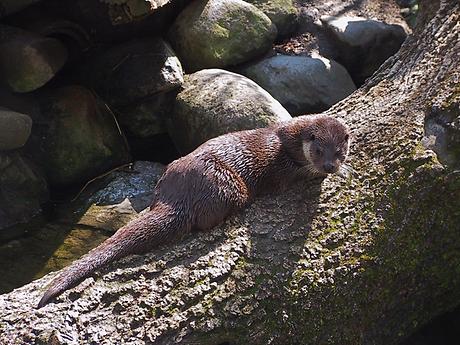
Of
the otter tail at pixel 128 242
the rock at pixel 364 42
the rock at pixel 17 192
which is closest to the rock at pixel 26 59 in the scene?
the rock at pixel 17 192

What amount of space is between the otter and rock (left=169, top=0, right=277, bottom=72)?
192 cm

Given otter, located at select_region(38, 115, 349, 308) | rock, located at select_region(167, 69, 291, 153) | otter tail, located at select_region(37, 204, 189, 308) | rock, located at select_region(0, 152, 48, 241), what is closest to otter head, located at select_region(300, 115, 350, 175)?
otter, located at select_region(38, 115, 349, 308)

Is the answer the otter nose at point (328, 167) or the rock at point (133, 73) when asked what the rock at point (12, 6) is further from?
the otter nose at point (328, 167)

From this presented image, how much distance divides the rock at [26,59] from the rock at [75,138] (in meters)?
0.27

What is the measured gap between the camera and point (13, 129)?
3.88 metres

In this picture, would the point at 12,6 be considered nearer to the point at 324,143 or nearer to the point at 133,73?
the point at 133,73

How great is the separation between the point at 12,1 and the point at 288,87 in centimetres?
202

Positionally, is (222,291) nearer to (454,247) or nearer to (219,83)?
(454,247)

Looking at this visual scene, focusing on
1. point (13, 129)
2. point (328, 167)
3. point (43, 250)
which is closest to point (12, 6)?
point (13, 129)

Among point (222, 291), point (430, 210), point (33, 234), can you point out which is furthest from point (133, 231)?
point (33, 234)

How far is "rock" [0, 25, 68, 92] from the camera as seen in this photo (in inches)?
153

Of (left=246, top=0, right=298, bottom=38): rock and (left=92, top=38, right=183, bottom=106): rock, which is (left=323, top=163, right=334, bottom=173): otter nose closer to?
(left=92, top=38, right=183, bottom=106): rock

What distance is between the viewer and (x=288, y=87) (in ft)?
16.0

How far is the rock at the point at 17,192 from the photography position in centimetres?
396
